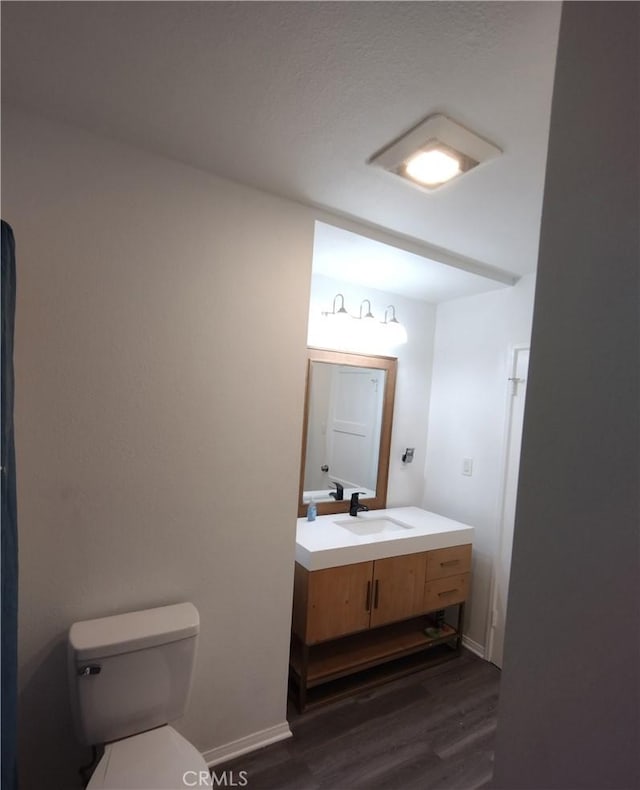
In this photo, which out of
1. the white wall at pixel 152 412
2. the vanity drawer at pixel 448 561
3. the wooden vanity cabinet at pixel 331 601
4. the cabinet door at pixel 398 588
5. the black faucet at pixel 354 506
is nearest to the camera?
the white wall at pixel 152 412

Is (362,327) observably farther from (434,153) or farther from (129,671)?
(129,671)

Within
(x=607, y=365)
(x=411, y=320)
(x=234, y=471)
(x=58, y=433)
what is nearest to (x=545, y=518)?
(x=607, y=365)

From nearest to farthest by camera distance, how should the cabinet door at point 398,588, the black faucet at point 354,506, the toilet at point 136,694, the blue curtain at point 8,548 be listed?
the blue curtain at point 8,548 → the toilet at point 136,694 → the cabinet door at point 398,588 → the black faucet at point 354,506

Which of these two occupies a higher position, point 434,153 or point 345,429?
point 434,153

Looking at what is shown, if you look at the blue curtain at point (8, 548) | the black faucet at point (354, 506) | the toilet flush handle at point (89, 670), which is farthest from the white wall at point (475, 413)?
the blue curtain at point (8, 548)

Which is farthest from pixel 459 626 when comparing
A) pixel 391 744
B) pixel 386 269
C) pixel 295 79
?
pixel 295 79

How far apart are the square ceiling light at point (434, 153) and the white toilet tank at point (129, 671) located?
1.76 m

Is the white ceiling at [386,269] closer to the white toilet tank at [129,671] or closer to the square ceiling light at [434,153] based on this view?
the square ceiling light at [434,153]

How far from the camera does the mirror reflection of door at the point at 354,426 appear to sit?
8.29 ft

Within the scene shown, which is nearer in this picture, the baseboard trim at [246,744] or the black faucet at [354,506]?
the baseboard trim at [246,744]

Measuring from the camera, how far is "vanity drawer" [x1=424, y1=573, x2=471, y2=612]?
7.31ft

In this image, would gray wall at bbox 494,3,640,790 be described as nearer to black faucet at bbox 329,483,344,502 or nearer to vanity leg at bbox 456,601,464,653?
black faucet at bbox 329,483,344,502

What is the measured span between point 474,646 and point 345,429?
5.34ft

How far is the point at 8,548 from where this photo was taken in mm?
998
